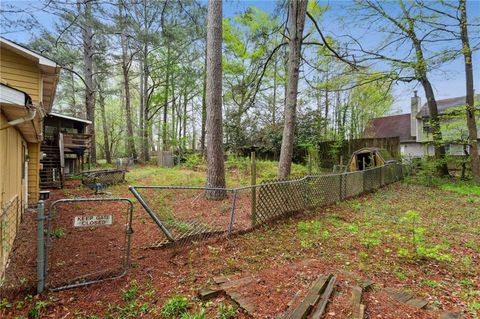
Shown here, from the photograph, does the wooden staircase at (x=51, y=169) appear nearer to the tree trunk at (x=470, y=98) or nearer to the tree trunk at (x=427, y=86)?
the tree trunk at (x=427, y=86)

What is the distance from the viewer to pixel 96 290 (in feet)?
9.69

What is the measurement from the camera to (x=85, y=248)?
4.09 m

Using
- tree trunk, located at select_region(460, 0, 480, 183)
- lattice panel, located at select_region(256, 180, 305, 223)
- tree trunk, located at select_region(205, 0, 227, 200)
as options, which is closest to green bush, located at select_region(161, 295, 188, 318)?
lattice panel, located at select_region(256, 180, 305, 223)

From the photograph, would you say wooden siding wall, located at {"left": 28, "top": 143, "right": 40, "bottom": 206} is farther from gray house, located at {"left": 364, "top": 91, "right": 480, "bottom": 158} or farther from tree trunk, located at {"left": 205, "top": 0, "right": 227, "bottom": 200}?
gray house, located at {"left": 364, "top": 91, "right": 480, "bottom": 158}

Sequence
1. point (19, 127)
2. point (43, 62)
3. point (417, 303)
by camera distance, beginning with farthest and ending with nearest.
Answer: point (43, 62) < point (19, 127) < point (417, 303)

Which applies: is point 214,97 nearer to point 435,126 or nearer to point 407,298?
point 407,298

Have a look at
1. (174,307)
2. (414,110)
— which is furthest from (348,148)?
(174,307)

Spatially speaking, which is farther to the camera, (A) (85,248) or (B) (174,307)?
(A) (85,248)

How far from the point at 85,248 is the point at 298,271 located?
333 cm

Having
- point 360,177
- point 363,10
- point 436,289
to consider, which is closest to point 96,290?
point 436,289

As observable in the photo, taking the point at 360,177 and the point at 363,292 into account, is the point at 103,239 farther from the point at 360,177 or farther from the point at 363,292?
the point at 360,177

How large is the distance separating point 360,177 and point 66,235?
912cm

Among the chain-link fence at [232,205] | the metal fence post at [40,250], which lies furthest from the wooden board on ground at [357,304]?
the metal fence post at [40,250]

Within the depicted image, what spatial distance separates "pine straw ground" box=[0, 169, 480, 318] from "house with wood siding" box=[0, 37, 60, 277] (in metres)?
1.42
